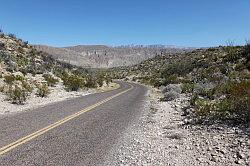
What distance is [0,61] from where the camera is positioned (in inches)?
1416

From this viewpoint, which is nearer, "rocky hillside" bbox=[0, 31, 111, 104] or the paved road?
the paved road

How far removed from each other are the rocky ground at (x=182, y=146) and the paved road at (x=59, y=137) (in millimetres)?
546

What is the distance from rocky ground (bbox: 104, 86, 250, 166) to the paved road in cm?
55

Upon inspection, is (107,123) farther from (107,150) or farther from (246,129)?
(246,129)

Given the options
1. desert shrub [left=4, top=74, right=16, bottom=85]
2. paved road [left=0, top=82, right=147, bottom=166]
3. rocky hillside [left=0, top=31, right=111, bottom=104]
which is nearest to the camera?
paved road [left=0, top=82, right=147, bottom=166]

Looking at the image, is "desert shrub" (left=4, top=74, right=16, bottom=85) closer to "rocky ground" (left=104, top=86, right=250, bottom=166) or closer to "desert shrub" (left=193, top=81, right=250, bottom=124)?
"rocky ground" (left=104, top=86, right=250, bottom=166)

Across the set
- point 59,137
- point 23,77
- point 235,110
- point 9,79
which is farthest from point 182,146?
point 23,77

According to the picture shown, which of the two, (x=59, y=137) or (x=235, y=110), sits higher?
(x=235, y=110)

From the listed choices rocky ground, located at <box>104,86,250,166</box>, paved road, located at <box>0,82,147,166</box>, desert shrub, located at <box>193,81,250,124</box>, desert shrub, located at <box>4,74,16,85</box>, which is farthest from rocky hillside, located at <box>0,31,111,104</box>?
desert shrub, located at <box>193,81,250,124</box>

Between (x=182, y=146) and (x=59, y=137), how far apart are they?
378cm

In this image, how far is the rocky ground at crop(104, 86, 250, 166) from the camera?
861 cm

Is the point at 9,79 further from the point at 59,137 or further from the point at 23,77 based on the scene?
the point at 59,137

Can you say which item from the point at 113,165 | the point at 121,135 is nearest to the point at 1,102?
the point at 121,135

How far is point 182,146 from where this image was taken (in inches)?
401
